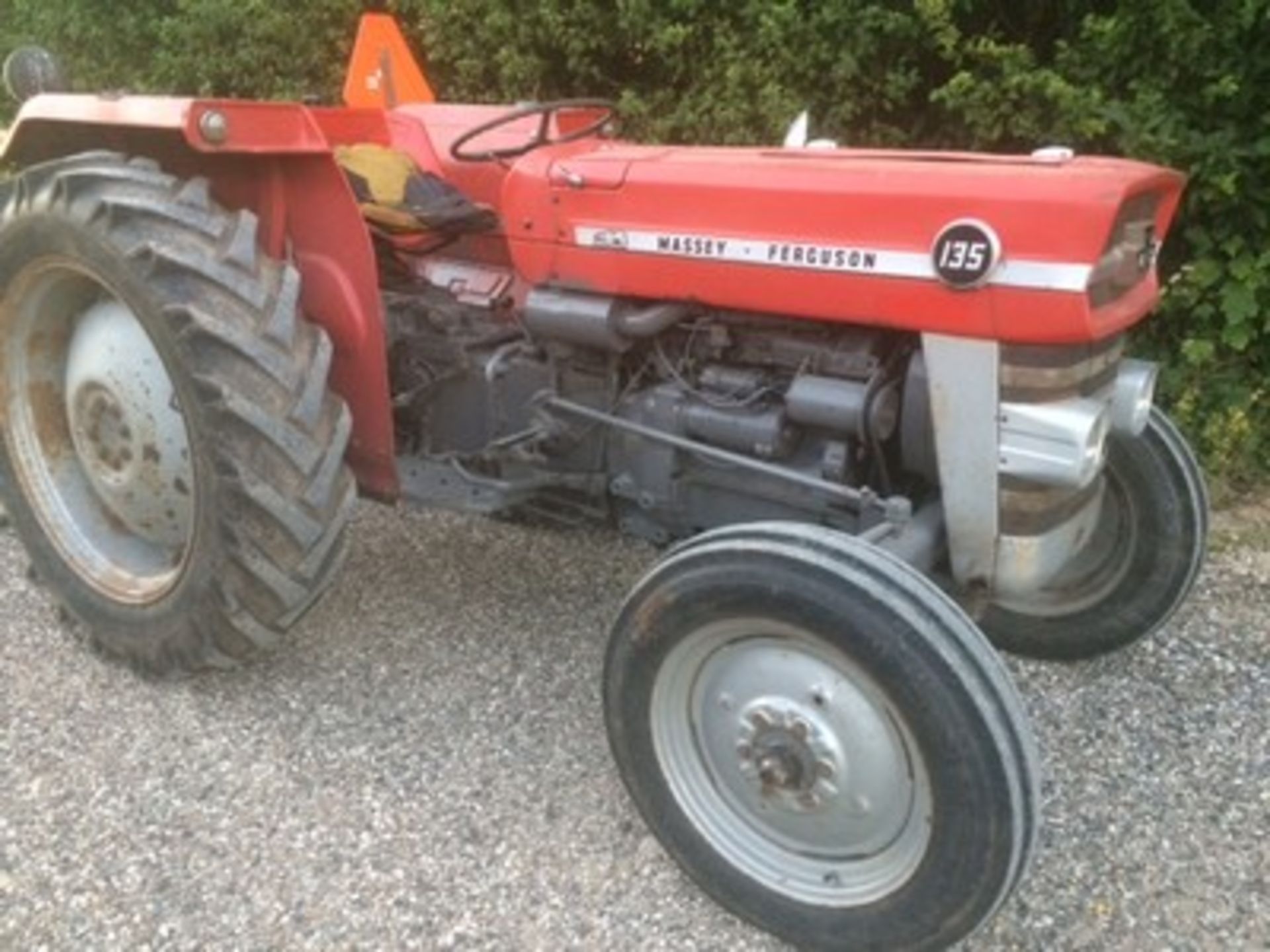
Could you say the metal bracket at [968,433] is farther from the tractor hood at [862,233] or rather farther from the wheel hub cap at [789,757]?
the wheel hub cap at [789,757]

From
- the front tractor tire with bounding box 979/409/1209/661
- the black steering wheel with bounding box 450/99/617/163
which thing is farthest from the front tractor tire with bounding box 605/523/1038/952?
the black steering wheel with bounding box 450/99/617/163

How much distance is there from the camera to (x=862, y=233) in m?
2.24

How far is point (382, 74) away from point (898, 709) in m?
2.66

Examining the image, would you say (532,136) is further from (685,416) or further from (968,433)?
(968,433)

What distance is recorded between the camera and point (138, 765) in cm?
268

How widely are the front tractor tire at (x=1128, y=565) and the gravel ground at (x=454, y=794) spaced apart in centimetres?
11

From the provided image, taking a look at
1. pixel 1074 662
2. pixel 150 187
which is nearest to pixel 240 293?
pixel 150 187

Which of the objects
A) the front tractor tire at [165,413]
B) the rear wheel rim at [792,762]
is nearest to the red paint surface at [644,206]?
the front tractor tire at [165,413]

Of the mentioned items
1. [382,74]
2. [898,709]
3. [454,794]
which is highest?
[382,74]

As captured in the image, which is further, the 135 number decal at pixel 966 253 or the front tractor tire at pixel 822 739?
the 135 number decal at pixel 966 253

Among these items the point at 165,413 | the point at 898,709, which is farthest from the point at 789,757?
the point at 165,413

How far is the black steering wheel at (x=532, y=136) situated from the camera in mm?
2838

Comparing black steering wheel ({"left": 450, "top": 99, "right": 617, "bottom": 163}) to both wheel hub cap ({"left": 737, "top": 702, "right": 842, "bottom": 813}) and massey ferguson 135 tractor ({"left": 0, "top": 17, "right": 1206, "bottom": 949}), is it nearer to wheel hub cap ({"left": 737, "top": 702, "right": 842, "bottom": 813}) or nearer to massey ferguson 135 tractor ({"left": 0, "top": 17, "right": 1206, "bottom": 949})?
massey ferguson 135 tractor ({"left": 0, "top": 17, "right": 1206, "bottom": 949})

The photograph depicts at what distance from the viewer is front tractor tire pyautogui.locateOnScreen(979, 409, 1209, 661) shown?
284cm
